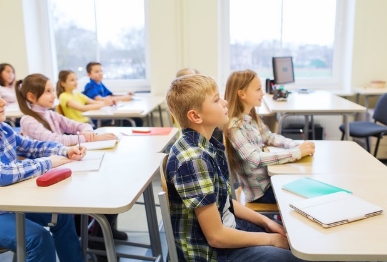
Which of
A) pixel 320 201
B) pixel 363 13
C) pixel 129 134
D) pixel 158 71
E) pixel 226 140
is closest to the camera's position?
pixel 320 201

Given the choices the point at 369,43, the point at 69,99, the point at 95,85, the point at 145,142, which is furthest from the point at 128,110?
the point at 369,43

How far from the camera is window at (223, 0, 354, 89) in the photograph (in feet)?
15.8

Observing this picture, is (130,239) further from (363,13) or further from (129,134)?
(363,13)

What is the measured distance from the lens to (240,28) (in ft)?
16.3

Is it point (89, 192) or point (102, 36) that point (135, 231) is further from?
point (102, 36)

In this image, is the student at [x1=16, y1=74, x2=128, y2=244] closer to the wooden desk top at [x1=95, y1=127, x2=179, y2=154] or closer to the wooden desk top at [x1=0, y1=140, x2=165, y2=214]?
the wooden desk top at [x1=95, y1=127, x2=179, y2=154]

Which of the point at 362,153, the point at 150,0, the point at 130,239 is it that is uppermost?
the point at 150,0

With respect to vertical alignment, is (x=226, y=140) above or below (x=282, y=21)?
below

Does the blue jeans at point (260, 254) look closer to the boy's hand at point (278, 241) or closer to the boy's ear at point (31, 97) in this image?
the boy's hand at point (278, 241)

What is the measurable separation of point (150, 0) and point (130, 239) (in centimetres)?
307

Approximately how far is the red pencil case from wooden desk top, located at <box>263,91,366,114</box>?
215 cm

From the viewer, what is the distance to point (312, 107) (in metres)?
3.39

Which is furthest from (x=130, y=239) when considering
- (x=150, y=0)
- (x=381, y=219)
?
(x=150, y=0)

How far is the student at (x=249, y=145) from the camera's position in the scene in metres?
1.81
